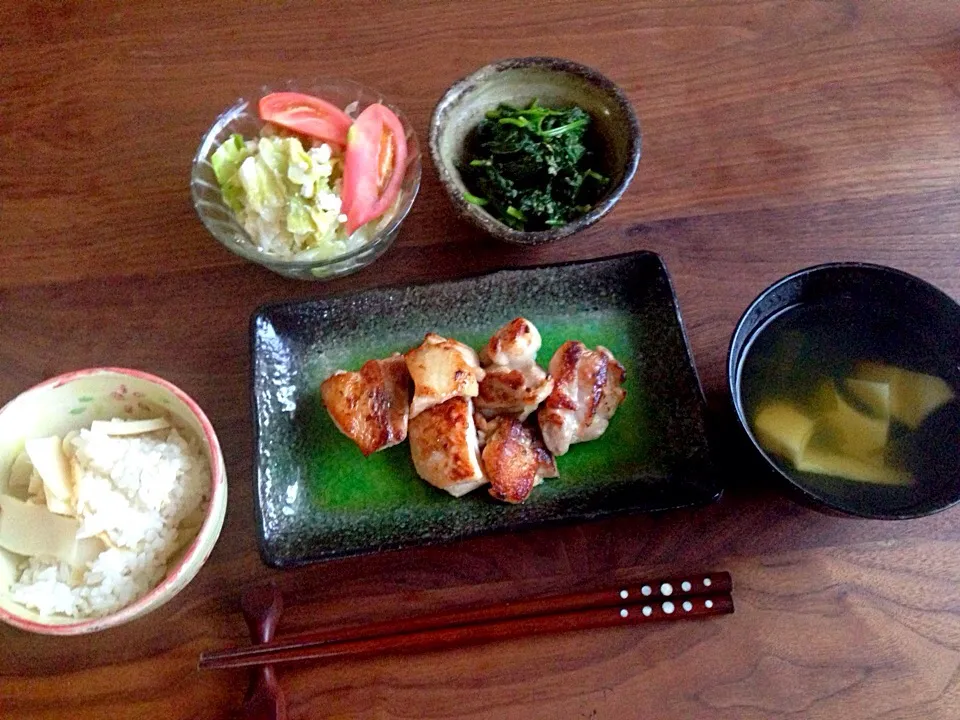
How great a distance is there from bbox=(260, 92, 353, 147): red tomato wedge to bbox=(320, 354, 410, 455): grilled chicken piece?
2.04 feet

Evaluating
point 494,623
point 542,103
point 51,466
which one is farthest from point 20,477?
point 542,103

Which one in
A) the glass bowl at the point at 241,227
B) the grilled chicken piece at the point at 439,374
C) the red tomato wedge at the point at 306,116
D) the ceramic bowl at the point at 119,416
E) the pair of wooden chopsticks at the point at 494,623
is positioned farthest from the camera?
the red tomato wedge at the point at 306,116

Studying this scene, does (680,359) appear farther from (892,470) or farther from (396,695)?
(396,695)

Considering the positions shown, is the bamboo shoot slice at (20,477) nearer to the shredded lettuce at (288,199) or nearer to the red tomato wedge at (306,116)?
the shredded lettuce at (288,199)

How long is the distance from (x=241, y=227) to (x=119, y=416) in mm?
533

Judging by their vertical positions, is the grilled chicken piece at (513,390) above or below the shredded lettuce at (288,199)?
below

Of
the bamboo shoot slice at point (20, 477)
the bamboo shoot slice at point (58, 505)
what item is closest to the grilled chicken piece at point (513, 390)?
the bamboo shoot slice at point (58, 505)

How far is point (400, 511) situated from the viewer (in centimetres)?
160

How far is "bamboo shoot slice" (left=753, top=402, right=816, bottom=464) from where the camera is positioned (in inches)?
59.7

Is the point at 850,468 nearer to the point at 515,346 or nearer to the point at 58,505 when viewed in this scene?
the point at 515,346

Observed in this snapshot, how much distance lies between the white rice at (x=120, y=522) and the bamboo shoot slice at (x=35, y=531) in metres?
0.03

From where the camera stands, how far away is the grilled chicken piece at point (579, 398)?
158 cm

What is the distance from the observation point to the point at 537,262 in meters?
1.83

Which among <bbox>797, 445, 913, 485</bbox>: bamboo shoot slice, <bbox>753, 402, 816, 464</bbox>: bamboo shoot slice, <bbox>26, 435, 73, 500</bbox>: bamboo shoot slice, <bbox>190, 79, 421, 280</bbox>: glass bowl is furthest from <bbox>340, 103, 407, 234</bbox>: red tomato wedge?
<bbox>797, 445, 913, 485</bbox>: bamboo shoot slice
